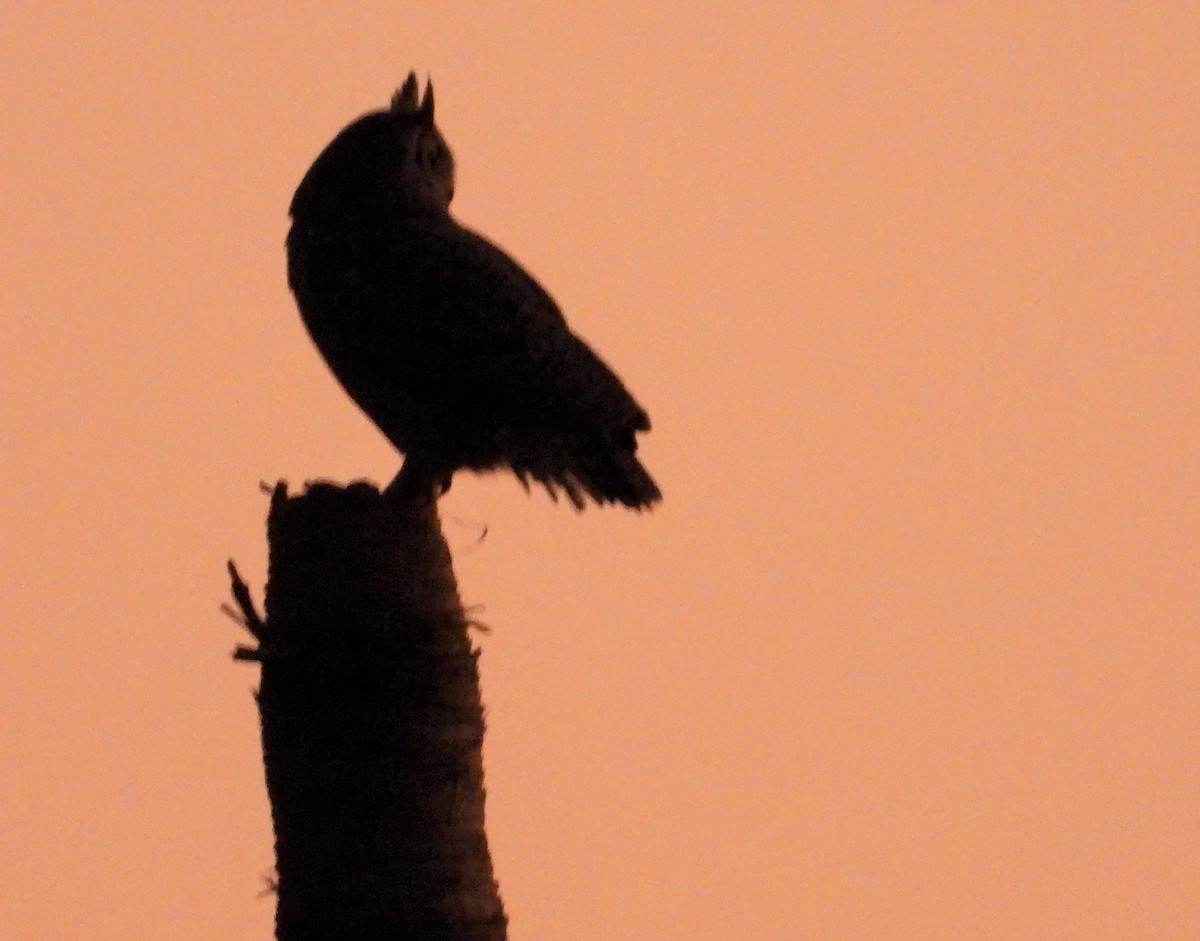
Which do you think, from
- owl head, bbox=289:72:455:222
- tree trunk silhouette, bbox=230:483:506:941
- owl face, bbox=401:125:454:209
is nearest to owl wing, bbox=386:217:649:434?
owl head, bbox=289:72:455:222

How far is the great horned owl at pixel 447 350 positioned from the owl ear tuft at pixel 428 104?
35 centimetres

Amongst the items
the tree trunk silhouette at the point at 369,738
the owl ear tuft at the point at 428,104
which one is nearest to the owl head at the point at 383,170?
the owl ear tuft at the point at 428,104

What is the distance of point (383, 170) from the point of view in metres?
4.60

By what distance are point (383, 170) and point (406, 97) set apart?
42cm

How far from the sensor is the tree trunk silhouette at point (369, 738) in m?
3.14

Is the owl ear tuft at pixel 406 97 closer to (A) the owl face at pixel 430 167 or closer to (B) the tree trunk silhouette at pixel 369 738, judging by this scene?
(A) the owl face at pixel 430 167

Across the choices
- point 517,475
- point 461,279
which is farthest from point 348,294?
point 517,475

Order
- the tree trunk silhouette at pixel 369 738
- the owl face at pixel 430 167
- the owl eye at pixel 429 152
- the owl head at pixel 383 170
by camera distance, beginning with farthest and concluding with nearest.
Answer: the owl eye at pixel 429 152 → the owl face at pixel 430 167 → the owl head at pixel 383 170 → the tree trunk silhouette at pixel 369 738

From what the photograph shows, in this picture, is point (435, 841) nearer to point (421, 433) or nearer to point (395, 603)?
point (395, 603)

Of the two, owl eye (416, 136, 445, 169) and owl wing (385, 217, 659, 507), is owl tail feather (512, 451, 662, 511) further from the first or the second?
owl eye (416, 136, 445, 169)

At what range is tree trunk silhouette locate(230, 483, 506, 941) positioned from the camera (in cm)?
314

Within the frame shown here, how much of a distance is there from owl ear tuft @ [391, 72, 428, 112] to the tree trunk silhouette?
1812 mm

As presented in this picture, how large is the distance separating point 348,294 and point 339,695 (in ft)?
4.42

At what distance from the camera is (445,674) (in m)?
3.24
